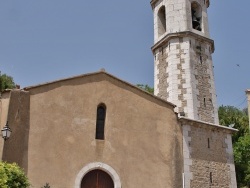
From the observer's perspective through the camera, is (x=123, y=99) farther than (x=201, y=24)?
No

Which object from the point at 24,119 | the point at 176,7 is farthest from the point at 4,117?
the point at 176,7

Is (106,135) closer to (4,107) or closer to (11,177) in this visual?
(4,107)

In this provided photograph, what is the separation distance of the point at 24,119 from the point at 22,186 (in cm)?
331

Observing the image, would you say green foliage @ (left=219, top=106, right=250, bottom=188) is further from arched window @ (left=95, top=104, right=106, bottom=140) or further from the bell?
arched window @ (left=95, top=104, right=106, bottom=140)

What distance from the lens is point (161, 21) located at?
19688 millimetres

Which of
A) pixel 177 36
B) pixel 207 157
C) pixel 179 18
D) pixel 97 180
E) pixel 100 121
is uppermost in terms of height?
pixel 179 18

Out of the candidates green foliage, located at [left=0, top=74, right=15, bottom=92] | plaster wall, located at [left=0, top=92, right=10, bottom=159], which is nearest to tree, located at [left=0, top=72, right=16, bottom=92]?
green foliage, located at [left=0, top=74, right=15, bottom=92]

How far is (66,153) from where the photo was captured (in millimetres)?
13586

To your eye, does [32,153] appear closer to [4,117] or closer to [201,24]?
[4,117]

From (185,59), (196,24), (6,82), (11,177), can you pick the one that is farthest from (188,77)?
(6,82)

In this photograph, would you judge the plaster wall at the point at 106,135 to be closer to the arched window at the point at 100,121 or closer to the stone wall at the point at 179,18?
the arched window at the point at 100,121

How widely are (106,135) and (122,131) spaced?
28.5 inches

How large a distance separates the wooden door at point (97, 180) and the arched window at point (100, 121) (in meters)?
1.41

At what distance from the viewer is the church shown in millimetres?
13320
